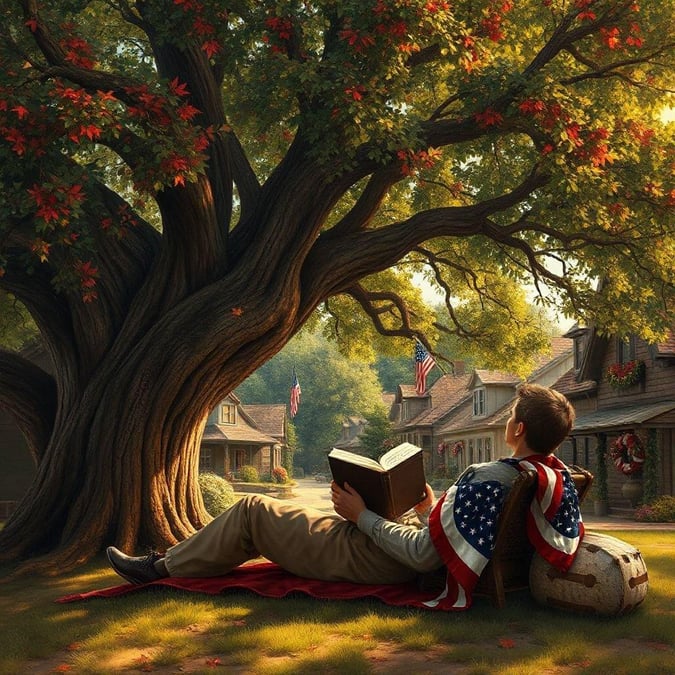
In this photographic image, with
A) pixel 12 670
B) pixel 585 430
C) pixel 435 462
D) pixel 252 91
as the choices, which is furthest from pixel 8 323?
pixel 435 462

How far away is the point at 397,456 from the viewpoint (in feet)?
22.1

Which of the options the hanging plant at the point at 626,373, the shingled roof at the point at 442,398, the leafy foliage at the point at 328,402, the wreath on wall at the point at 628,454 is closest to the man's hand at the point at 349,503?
the wreath on wall at the point at 628,454

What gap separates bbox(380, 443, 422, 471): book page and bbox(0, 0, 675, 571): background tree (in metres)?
3.98

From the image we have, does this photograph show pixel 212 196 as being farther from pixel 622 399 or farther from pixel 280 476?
pixel 280 476

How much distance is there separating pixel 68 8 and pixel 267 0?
2.65 m

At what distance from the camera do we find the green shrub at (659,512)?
22266 mm

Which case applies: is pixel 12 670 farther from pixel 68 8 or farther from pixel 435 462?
pixel 435 462

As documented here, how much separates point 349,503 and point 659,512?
59.1ft

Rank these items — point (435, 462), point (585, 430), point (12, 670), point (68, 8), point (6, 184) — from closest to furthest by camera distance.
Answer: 1. point (12, 670)
2. point (6, 184)
3. point (68, 8)
4. point (585, 430)
5. point (435, 462)

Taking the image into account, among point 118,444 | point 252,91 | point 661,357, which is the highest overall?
point 252,91

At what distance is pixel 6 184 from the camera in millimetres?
9102

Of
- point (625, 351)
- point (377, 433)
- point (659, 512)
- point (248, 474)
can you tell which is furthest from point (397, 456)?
point (248, 474)

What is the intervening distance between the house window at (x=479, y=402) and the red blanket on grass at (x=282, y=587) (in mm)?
39850

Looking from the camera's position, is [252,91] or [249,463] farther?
[249,463]
